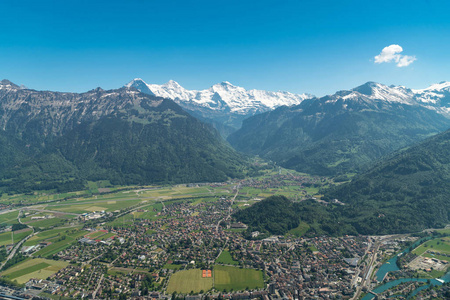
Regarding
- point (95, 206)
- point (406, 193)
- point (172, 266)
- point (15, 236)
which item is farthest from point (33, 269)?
point (406, 193)

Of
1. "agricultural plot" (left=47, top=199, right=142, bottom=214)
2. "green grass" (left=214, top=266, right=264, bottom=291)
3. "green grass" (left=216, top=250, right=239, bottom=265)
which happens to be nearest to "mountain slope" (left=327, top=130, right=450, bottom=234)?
"green grass" (left=216, top=250, right=239, bottom=265)

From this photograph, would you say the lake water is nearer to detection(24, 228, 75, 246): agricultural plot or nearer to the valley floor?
the valley floor

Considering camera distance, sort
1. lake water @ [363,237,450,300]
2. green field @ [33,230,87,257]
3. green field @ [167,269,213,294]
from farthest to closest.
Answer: green field @ [33,230,87,257] < lake water @ [363,237,450,300] < green field @ [167,269,213,294]

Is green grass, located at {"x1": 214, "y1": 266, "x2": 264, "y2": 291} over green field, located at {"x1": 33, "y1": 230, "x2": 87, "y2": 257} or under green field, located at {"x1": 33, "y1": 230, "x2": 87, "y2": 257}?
under

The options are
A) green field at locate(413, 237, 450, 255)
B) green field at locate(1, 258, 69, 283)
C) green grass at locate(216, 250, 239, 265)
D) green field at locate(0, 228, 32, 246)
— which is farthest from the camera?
green field at locate(0, 228, 32, 246)

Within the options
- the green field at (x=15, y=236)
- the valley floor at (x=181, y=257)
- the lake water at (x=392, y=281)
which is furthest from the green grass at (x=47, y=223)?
the lake water at (x=392, y=281)

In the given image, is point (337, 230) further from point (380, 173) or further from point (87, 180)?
point (87, 180)

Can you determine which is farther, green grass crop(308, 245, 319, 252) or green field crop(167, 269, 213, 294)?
green grass crop(308, 245, 319, 252)
